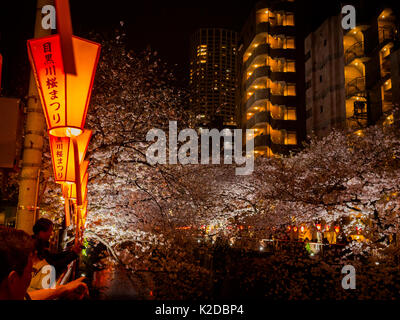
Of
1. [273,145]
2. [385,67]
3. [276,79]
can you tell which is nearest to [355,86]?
[385,67]

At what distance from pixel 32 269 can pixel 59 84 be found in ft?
7.77

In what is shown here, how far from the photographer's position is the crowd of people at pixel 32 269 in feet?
6.63

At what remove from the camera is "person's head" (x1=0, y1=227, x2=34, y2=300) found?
6.59ft

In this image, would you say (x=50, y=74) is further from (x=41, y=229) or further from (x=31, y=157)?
(x=41, y=229)

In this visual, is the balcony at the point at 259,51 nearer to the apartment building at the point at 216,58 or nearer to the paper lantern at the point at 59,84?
the paper lantern at the point at 59,84

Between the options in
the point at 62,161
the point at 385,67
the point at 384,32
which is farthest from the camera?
Result: the point at 384,32

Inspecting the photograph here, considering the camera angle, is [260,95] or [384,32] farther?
[260,95]

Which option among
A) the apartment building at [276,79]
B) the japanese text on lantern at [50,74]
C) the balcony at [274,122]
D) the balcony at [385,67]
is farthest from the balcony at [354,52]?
the japanese text on lantern at [50,74]

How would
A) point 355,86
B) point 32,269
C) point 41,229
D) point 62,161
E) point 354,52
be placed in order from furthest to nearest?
point 354,52 < point 355,86 < point 62,161 < point 41,229 < point 32,269

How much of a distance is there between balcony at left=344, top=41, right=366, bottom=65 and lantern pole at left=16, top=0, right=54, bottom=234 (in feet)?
107

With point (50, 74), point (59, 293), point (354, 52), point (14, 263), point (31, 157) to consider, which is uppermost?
point (354, 52)

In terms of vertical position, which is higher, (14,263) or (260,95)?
(260,95)

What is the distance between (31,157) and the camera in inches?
174
